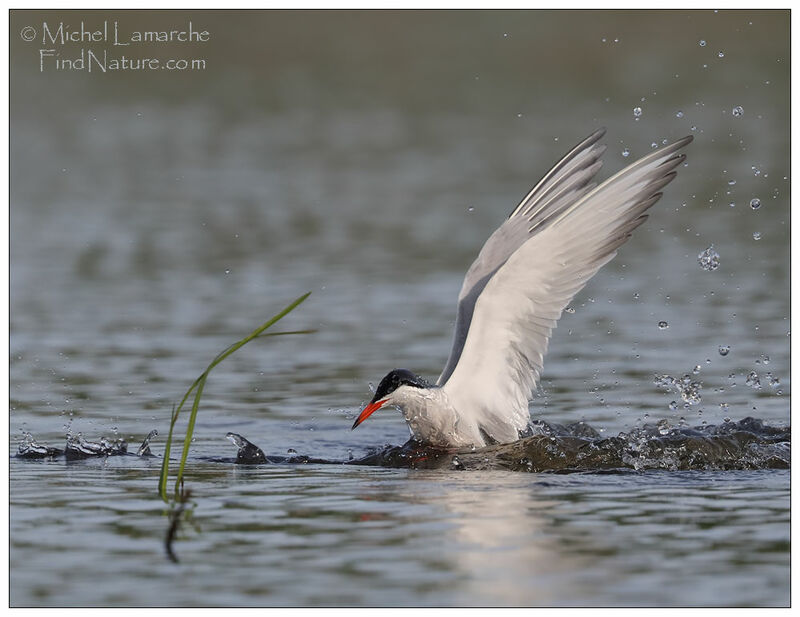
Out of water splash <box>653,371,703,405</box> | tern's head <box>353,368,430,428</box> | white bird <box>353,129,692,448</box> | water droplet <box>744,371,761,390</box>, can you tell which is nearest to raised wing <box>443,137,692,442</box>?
white bird <box>353,129,692,448</box>

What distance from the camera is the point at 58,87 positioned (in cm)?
2745

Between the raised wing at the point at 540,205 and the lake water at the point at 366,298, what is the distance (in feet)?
3.55

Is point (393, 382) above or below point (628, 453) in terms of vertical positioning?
above

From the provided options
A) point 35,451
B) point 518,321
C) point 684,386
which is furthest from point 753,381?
→ point 35,451

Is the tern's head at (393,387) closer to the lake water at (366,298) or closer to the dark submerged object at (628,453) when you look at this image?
the dark submerged object at (628,453)

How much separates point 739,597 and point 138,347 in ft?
23.5

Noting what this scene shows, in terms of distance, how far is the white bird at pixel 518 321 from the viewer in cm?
893

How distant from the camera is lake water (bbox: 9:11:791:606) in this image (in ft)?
20.8

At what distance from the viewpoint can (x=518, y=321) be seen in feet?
29.7
